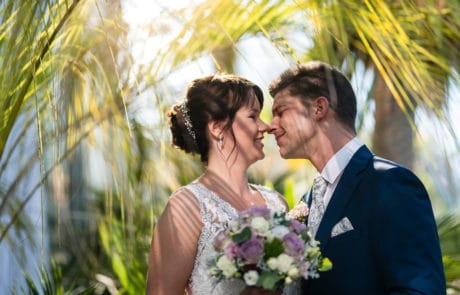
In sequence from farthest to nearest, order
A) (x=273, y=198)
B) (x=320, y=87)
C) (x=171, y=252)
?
1. (x=273, y=198)
2. (x=320, y=87)
3. (x=171, y=252)

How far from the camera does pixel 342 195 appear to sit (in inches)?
109

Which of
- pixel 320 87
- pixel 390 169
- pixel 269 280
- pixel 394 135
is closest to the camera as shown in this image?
pixel 269 280

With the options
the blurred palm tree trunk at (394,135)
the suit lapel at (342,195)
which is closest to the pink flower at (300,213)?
the suit lapel at (342,195)

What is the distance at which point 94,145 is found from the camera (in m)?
2.72

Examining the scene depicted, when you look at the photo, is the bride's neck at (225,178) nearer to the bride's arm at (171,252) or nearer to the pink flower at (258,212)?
the bride's arm at (171,252)

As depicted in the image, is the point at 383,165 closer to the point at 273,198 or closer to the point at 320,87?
the point at 320,87

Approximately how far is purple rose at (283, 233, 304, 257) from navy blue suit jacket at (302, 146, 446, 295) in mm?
240

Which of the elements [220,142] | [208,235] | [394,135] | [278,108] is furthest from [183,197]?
[394,135]

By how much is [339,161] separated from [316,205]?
0.20m

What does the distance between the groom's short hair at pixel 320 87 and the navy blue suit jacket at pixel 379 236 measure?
17 centimetres

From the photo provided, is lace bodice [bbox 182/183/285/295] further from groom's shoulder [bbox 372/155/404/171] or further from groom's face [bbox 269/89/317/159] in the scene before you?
groom's shoulder [bbox 372/155/404/171]

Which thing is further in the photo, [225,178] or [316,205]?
[225,178]

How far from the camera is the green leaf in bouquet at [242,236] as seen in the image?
2.51 meters

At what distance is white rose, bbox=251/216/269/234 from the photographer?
252 cm
